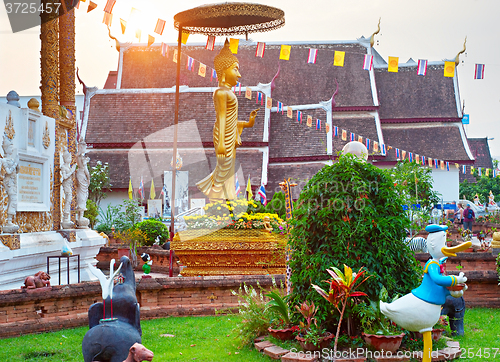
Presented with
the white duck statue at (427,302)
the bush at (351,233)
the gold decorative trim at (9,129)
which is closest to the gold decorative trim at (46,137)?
the gold decorative trim at (9,129)

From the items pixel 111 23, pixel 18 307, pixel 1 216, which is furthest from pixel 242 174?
pixel 18 307

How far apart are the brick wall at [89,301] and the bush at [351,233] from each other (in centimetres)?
214

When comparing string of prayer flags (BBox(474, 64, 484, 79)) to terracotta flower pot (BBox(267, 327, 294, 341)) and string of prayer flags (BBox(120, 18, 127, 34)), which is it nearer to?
string of prayer flags (BBox(120, 18, 127, 34))

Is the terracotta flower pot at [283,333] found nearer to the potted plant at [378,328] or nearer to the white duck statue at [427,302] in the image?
the potted plant at [378,328]

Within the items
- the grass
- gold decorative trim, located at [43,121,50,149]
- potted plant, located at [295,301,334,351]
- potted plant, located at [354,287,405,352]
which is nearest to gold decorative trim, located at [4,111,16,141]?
gold decorative trim, located at [43,121,50,149]

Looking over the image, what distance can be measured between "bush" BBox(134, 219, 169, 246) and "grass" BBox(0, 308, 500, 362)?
831 centimetres

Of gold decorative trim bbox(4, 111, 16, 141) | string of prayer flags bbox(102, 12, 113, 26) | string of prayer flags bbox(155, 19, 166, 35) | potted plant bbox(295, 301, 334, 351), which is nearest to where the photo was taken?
potted plant bbox(295, 301, 334, 351)

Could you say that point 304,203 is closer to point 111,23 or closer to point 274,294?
point 274,294

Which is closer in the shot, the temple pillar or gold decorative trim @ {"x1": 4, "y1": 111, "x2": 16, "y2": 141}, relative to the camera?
gold decorative trim @ {"x1": 4, "y1": 111, "x2": 16, "y2": 141}

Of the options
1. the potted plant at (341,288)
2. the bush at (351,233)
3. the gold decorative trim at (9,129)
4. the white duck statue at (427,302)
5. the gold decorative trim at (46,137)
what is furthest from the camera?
the gold decorative trim at (46,137)

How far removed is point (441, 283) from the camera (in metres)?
3.88

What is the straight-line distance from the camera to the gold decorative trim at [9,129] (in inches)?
313

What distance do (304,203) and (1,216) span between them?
4.78 metres

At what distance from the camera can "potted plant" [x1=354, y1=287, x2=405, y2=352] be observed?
4738 millimetres
